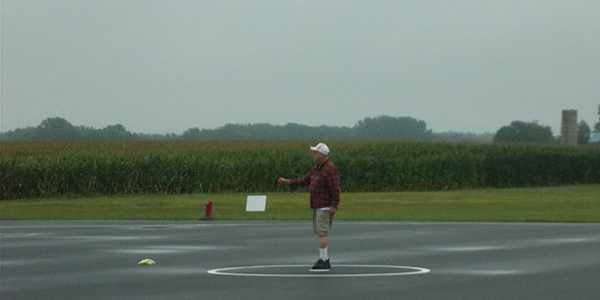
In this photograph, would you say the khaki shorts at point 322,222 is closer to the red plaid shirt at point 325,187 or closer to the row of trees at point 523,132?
the red plaid shirt at point 325,187

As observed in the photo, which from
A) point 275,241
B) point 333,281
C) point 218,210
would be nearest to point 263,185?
point 218,210

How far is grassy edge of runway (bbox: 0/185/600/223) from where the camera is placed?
30672 mm

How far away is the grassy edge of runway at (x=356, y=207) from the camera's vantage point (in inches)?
1208

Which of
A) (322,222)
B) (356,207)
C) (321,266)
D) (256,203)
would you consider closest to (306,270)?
(321,266)

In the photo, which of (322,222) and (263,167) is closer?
(322,222)

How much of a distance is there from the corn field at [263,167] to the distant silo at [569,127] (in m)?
16.1

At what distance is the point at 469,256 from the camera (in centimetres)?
1748

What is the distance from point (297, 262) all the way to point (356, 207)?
20.6m

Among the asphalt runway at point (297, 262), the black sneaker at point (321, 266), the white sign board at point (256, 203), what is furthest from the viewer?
the white sign board at point (256, 203)

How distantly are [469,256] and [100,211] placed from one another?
20.2m

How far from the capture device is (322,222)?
1540 centimetres

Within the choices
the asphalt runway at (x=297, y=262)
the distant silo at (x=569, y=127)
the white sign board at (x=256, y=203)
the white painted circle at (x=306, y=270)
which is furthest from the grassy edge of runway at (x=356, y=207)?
the distant silo at (x=569, y=127)

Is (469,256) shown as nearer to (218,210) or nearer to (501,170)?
(218,210)

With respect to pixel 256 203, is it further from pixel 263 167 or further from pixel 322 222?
pixel 263 167
